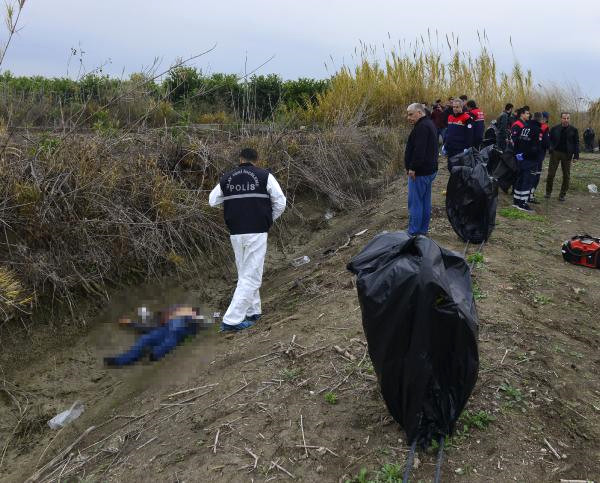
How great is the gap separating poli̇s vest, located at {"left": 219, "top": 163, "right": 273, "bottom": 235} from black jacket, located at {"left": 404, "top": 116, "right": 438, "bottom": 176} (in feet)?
7.02

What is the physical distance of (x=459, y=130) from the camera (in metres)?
10.0

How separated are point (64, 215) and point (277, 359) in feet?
11.3

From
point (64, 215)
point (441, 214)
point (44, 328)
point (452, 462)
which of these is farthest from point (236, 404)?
point (441, 214)

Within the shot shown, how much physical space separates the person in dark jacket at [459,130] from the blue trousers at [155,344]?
6823mm

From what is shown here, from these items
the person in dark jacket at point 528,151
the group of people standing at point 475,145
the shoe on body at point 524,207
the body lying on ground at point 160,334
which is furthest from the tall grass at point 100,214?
the shoe on body at point 524,207

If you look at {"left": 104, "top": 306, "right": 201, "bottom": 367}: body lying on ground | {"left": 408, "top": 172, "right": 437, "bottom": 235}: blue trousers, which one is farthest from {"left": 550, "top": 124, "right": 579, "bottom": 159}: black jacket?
{"left": 104, "top": 306, "right": 201, "bottom": 367}: body lying on ground

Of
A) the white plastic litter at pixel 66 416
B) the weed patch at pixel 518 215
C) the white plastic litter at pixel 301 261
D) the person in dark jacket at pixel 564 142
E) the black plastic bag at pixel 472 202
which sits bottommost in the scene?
the white plastic litter at pixel 66 416

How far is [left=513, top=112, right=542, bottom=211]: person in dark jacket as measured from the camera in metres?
10.0

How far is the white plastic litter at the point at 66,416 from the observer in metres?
5.12

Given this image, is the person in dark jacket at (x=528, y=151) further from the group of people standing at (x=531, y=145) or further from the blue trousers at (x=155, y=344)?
the blue trousers at (x=155, y=344)

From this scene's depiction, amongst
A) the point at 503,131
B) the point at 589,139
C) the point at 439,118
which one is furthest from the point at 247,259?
the point at 589,139

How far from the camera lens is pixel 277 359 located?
4.91 meters

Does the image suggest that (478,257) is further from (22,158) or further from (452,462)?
(22,158)

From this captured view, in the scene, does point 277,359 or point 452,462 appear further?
point 277,359
